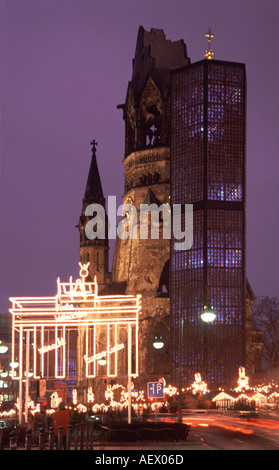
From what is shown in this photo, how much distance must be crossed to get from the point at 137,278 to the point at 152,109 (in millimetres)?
27745

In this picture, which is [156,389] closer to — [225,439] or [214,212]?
[225,439]

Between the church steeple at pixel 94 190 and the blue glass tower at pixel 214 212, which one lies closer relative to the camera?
the blue glass tower at pixel 214 212

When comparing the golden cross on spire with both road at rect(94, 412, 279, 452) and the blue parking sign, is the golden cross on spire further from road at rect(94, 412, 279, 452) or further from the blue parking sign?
the blue parking sign

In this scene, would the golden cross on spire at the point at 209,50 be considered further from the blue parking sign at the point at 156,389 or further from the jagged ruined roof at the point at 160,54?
the blue parking sign at the point at 156,389

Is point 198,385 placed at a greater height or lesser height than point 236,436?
greater

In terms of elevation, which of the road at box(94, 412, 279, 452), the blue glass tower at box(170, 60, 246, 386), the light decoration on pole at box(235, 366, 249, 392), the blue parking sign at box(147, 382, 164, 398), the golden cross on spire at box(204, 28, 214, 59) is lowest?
the road at box(94, 412, 279, 452)

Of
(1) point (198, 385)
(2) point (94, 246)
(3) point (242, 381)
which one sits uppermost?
(2) point (94, 246)

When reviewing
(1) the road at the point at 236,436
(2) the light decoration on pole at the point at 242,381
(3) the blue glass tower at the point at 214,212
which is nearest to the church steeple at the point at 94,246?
(3) the blue glass tower at the point at 214,212

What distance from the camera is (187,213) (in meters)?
124

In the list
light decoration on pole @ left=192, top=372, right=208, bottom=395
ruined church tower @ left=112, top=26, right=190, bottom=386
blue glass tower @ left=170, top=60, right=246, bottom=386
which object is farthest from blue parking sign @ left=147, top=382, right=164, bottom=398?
ruined church tower @ left=112, top=26, right=190, bottom=386

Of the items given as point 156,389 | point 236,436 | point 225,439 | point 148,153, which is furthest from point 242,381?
point 156,389

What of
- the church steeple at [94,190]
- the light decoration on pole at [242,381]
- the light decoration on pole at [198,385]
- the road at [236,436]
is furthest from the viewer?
the church steeple at [94,190]

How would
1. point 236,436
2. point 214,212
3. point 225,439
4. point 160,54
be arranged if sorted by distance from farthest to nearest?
1. point 160,54
2. point 214,212
3. point 236,436
4. point 225,439
